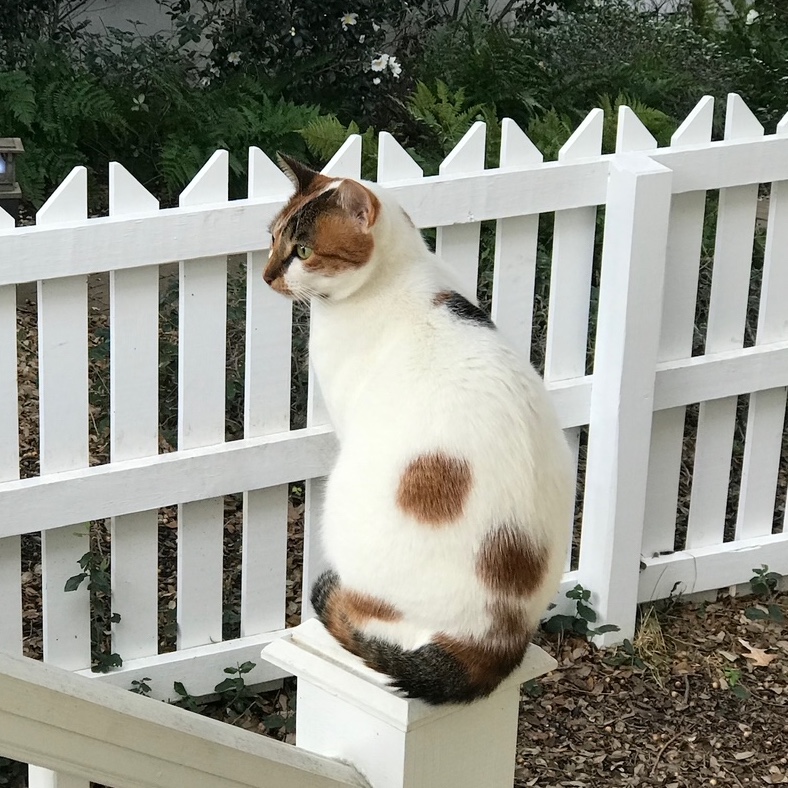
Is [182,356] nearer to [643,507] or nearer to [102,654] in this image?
[102,654]

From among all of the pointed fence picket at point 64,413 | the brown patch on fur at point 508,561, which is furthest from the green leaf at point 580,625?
the brown patch on fur at point 508,561

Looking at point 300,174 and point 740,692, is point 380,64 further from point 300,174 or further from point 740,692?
point 300,174

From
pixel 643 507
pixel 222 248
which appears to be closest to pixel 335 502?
pixel 222 248

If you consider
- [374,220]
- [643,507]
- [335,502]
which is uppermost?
[374,220]

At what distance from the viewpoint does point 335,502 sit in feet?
6.00

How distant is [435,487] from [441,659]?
9.5 inches

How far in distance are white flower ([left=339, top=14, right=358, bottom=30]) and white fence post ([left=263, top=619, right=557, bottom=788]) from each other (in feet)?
18.3

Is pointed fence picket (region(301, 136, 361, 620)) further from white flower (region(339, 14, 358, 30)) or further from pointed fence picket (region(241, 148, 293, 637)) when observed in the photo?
white flower (region(339, 14, 358, 30))

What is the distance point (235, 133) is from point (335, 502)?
4596 millimetres

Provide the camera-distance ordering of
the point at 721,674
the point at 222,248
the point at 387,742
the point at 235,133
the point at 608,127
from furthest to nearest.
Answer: the point at 235,133 < the point at 608,127 < the point at 721,674 < the point at 222,248 < the point at 387,742

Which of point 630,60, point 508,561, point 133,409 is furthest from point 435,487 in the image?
point 630,60

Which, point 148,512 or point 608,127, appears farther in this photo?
point 608,127

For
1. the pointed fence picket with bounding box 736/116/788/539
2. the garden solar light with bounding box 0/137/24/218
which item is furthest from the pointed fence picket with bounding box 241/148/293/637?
the garden solar light with bounding box 0/137/24/218

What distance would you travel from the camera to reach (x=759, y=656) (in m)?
3.60
